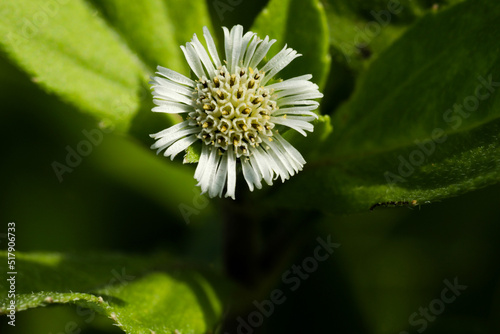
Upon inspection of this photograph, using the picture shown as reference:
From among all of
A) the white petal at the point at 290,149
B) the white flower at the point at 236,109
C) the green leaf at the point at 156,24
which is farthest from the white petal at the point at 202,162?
the green leaf at the point at 156,24

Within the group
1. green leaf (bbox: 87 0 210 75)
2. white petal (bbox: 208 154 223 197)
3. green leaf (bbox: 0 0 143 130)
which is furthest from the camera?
green leaf (bbox: 87 0 210 75)

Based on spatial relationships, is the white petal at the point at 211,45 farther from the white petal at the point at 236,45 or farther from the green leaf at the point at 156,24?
the green leaf at the point at 156,24

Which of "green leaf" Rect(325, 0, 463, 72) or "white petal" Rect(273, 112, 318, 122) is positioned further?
"green leaf" Rect(325, 0, 463, 72)

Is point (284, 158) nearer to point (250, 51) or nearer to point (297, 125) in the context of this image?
point (297, 125)

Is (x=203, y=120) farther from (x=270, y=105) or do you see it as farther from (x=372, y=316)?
(x=372, y=316)

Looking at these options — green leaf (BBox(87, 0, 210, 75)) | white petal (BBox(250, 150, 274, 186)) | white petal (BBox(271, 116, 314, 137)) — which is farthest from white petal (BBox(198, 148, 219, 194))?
green leaf (BBox(87, 0, 210, 75))

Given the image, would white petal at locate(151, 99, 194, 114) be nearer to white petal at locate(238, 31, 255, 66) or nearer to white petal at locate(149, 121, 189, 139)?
white petal at locate(149, 121, 189, 139)
